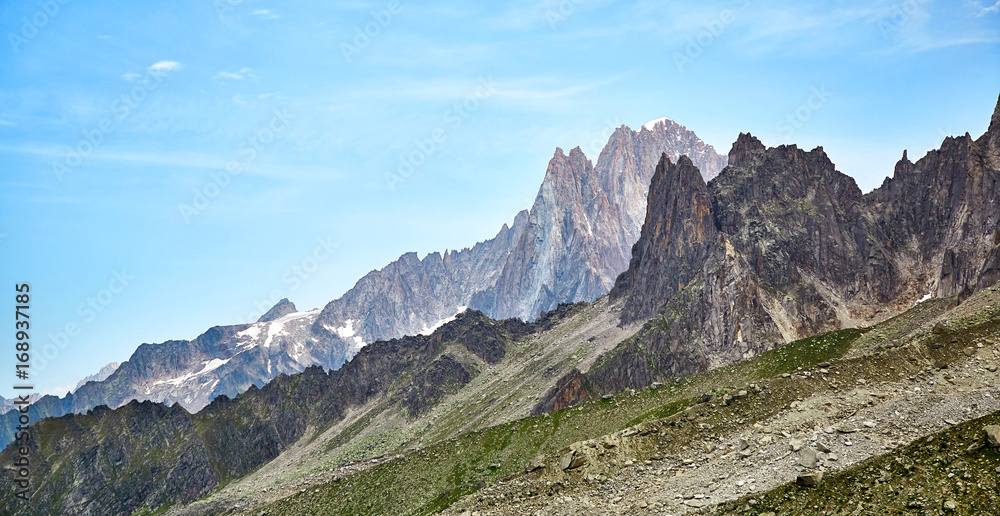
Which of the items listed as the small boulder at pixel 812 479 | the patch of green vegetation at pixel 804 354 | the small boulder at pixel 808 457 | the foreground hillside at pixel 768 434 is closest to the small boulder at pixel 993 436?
the foreground hillside at pixel 768 434

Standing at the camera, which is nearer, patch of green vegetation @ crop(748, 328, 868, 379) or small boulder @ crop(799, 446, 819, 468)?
small boulder @ crop(799, 446, 819, 468)

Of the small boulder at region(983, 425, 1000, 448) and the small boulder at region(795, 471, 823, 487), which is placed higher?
the small boulder at region(983, 425, 1000, 448)

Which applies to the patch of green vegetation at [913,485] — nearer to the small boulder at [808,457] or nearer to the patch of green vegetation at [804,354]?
the small boulder at [808,457]

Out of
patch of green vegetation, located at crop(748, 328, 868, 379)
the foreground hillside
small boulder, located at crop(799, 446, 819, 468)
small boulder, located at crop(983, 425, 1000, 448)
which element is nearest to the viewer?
small boulder, located at crop(983, 425, 1000, 448)

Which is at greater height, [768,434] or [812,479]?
[768,434]

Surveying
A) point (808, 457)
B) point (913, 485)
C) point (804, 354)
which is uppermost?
point (804, 354)

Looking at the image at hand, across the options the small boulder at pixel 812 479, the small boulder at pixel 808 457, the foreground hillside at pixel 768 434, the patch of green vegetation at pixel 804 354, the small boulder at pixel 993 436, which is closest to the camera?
the small boulder at pixel 993 436

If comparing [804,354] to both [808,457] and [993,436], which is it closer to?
[808,457]

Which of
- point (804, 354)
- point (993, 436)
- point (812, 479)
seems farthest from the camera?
point (804, 354)

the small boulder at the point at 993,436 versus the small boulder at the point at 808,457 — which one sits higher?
the small boulder at the point at 993,436

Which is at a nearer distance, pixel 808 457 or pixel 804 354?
pixel 808 457

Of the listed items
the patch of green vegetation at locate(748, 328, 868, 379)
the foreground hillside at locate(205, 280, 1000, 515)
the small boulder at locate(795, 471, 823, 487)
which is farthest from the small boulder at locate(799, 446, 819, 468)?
the patch of green vegetation at locate(748, 328, 868, 379)

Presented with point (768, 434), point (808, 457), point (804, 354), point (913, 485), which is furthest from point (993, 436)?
point (804, 354)

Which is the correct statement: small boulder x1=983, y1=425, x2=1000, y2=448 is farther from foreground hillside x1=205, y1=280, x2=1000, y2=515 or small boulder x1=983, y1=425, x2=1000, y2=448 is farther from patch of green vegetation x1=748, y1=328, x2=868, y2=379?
patch of green vegetation x1=748, y1=328, x2=868, y2=379
